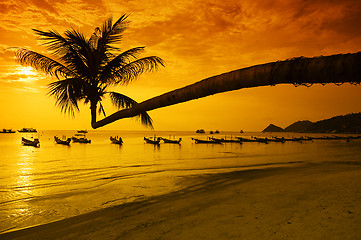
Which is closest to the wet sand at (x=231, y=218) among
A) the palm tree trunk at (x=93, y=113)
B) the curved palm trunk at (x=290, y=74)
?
the palm tree trunk at (x=93, y=113)

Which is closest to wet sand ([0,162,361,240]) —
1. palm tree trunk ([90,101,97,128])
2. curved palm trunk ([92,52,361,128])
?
palm tree trunk ([90,101,97,128])

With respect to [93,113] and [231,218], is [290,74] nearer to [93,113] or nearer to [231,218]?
[93,113]

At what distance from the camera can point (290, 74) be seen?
6.75ft

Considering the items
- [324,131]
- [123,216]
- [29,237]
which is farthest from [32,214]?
[324,131]

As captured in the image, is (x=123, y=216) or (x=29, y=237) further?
(x=123, y=216)

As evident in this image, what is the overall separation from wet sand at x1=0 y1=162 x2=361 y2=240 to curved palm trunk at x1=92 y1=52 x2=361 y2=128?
3.16m

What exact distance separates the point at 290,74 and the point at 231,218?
4350mm

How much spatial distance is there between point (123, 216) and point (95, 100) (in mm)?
3497

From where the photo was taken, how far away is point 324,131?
19775cm

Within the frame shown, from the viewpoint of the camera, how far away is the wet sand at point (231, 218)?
4.70 m

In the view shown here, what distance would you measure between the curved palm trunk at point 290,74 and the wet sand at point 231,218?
3.16m

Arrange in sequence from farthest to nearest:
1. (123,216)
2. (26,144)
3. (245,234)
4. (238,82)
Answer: (26,144) → (123,216) → (245,234) → (238,82)

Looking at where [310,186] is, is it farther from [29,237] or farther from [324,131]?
[324,131]

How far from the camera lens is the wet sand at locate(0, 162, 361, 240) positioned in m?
4.70
